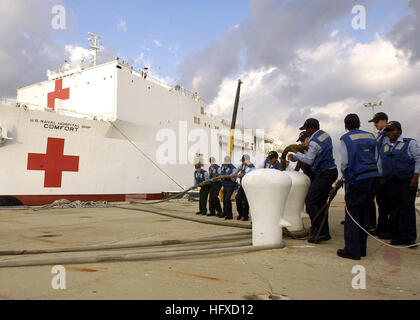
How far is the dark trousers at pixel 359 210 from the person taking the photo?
2.48 m

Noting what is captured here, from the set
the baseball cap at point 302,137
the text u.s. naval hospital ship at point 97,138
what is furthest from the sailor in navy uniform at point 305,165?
the text u.s. naval hospital ship at point 97,138

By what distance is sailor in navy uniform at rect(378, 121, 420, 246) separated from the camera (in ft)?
10.00

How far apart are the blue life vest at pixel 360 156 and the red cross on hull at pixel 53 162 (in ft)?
27.1

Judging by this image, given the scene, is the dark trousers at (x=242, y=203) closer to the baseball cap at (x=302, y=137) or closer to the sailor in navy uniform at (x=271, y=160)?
the sailor in navy uniform at (x=271, y=160)

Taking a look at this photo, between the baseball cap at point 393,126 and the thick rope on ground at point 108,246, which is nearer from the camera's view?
the thick rope on ground at point 108,246

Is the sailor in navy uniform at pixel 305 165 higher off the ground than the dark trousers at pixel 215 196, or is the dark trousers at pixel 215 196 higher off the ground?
the sailor in navy uniform at pixel 305 165

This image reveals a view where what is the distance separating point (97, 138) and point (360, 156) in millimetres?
8429

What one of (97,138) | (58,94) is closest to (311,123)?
(97,138)

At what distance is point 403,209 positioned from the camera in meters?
3.10

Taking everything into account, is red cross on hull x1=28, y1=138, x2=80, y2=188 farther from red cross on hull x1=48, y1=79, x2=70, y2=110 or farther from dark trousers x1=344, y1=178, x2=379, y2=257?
dark trousers x1=344, y1=178, x2=379, y2=257

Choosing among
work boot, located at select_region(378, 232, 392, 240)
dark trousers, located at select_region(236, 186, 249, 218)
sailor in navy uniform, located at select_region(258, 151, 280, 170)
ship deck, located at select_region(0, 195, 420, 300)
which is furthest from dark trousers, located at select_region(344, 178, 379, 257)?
dark trousers, located at select_region(236, 186, 249, 218)

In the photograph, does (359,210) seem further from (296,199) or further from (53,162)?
(53,162)

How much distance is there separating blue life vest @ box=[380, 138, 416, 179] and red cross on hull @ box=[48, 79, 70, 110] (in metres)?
10.9

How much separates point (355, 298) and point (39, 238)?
3.21m
